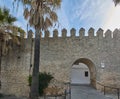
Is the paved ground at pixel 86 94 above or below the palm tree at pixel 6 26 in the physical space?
below

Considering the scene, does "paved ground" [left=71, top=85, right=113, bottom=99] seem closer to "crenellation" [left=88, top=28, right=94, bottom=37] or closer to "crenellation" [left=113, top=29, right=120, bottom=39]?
"crenellation" [left=88, top=28, right=94, bottom=37]

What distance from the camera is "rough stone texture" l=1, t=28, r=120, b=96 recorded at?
21047 millimetres

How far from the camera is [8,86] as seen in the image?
73.0 feet

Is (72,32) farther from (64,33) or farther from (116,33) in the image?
(116,33)

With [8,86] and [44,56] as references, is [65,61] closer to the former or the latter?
[44,56]

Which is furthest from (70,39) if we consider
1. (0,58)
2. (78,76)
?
(78,76)

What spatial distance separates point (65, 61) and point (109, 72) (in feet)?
14.9

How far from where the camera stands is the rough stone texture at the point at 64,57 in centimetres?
2105

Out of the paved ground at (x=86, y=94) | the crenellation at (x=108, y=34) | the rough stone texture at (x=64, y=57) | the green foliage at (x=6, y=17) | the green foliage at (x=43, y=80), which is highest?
the green foliage at (x=6, y=17)

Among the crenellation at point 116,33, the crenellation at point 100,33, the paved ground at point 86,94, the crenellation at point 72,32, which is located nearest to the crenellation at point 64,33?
the crenellation at point 72,32

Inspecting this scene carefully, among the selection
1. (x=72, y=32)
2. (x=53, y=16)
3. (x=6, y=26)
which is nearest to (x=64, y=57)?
(x=72, y=32)

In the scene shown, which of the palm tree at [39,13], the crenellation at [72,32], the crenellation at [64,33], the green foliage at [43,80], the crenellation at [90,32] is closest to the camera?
the palm tree at [39,13]

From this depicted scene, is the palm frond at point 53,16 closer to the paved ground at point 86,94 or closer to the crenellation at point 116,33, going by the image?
the paved ground at point 86,94

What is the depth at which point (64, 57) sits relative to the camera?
71.3ft
